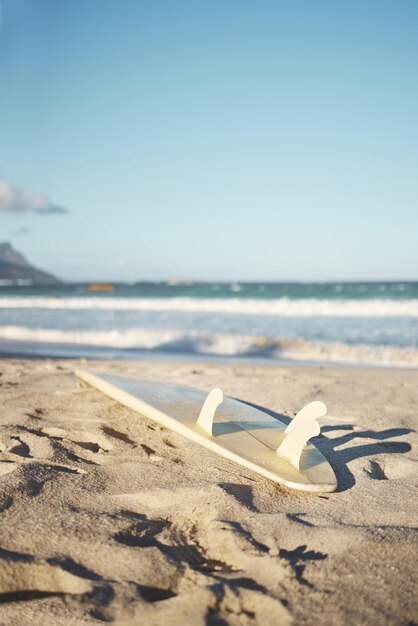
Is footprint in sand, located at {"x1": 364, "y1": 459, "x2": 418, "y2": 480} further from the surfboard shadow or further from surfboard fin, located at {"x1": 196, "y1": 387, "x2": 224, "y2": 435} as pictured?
surfboard fin, located at {"x1": 196, "y1": 387, "x2": 224, "y2": 435}

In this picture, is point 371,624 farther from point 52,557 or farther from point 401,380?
point 401,380

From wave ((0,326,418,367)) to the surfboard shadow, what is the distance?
3993mm

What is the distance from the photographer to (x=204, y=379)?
4.75 meters

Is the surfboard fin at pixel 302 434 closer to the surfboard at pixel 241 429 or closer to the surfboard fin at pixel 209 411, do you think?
the surfboard at pixel 241 429

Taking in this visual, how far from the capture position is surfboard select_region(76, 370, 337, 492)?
2148mm

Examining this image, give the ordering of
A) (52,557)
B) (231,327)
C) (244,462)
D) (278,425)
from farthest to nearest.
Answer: (231,327) → (278,425) → (244,462) → (52,557)

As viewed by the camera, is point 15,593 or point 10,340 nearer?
point 15,593

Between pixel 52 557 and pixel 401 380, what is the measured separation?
417 centimetres

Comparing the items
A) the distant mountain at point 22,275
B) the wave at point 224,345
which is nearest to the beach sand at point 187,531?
the wave at point 224,345

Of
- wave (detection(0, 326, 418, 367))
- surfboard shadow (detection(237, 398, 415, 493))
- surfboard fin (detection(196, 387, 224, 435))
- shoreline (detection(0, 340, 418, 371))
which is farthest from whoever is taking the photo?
wave (detection(0, 326, 418, 367))

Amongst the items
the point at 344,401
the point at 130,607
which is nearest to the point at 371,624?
the point at 130,607

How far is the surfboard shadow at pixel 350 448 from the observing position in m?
2.29

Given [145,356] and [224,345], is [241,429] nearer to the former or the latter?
[145,356]

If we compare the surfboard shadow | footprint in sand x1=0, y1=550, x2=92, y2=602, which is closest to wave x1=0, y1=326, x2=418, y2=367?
the surfboard shadow
